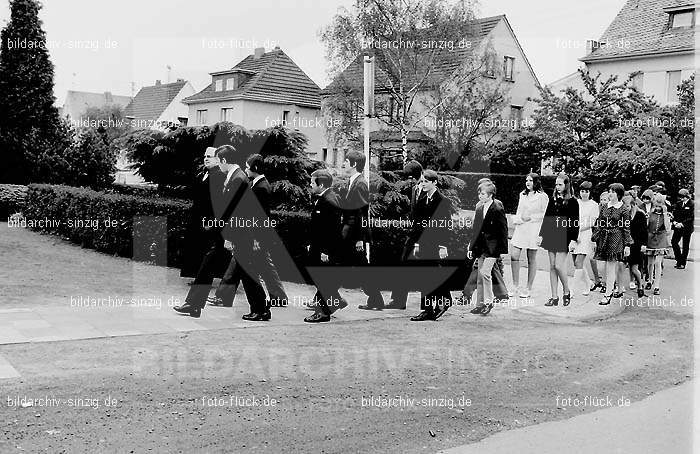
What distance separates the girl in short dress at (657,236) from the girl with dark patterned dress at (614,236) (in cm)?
176

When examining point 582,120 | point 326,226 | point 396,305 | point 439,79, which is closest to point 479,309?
point 396,305

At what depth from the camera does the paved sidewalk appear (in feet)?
17.3

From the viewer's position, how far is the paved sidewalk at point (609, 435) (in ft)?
17.3

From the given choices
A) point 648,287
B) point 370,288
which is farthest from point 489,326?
point 648,287

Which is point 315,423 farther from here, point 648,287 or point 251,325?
point 648,287

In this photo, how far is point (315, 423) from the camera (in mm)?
5543

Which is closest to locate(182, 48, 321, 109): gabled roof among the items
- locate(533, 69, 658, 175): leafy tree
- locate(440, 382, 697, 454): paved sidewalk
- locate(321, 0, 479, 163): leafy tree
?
locate(321, 0, 479, 163): leafy tree

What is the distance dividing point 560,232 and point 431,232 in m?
2.59

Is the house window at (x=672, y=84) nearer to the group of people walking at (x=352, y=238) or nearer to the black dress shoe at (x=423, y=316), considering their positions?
the group of people walking at (x=352, y=238)

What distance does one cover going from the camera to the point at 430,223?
9.74 meters

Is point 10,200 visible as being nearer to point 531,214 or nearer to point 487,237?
point 531,214

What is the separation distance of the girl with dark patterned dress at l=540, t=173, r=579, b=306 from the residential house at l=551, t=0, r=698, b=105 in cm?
3215

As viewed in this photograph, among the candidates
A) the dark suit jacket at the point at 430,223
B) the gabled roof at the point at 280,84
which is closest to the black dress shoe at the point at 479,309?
the dark suit jacket at the point at 430,223

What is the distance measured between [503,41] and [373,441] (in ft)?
141
